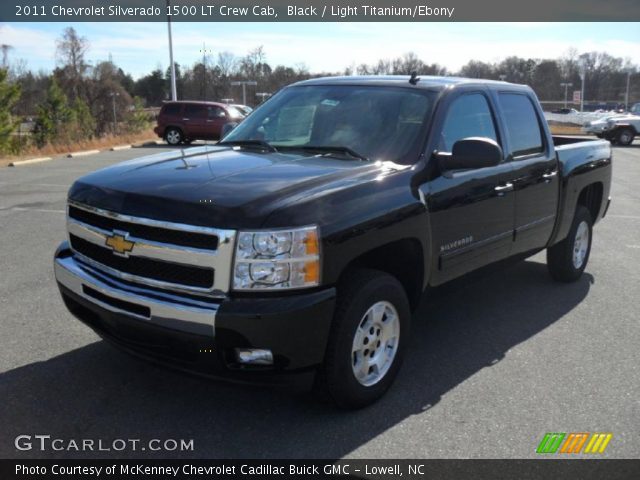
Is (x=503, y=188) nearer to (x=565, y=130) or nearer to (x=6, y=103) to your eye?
(x=6, y=103)

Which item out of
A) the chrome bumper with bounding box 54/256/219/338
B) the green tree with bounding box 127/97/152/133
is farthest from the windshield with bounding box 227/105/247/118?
the chrome bumper with bounding box 54/256/219/338

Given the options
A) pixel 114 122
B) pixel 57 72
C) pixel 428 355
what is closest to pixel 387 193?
pixel 428 355

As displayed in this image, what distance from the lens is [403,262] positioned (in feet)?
12.8

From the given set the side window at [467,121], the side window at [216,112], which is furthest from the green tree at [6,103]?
the side window at [467,121]

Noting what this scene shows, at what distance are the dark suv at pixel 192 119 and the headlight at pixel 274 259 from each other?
2345cm

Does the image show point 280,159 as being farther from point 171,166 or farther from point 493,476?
point 493,476

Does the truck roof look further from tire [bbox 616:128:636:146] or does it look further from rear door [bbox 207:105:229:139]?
tire [bbox 616:128:636:146]

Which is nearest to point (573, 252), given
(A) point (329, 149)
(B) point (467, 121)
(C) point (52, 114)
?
(B) point (467, 121)

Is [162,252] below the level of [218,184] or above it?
→ below

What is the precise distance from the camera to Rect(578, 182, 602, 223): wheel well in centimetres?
647

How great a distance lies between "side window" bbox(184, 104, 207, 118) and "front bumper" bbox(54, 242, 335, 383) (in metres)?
23.7

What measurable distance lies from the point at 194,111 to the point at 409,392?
2393cm

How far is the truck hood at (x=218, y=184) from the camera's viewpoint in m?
3.05

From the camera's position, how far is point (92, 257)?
11.9 feet
